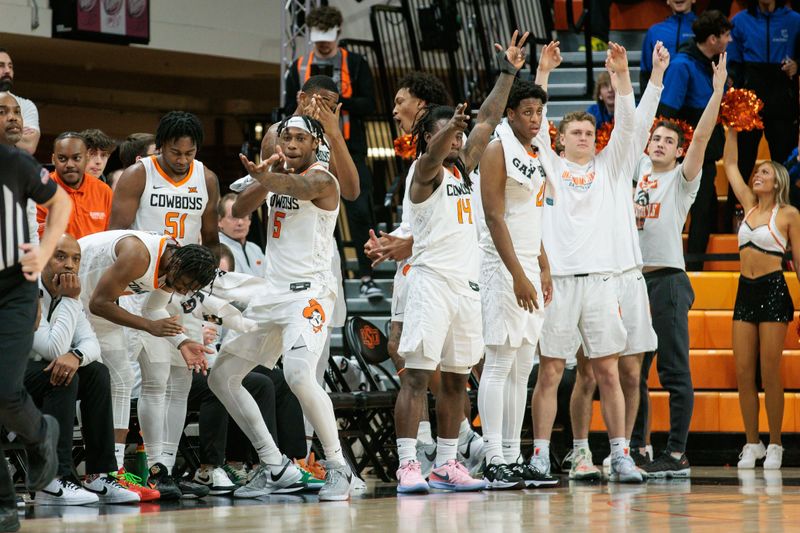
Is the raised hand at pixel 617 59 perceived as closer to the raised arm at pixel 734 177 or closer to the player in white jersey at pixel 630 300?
the player in white jersey at pixel 630 300

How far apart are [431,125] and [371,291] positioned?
3711 mm

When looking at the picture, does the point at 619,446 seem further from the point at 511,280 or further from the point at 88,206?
the point at 88,206

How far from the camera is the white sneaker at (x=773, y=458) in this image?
9.09 m

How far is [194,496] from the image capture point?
7.17m

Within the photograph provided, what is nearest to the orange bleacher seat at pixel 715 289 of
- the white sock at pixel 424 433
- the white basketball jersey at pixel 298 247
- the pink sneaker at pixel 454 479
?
the white sock at pixel 424 433

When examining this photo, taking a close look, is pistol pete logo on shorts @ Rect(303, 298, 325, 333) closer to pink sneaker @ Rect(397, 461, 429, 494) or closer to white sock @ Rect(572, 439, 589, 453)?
pink sneaker @ Rect(397, 461, 429, 494)

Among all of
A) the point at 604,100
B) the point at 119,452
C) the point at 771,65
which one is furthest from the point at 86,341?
the point at 771,65

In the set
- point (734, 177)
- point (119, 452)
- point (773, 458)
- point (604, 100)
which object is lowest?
point (773, 458)

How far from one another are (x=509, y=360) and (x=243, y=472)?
1.76 metres

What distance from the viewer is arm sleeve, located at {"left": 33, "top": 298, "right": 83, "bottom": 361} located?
6.55m

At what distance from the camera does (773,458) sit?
29.9ft

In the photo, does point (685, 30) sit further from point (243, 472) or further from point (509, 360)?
point (243, 472)

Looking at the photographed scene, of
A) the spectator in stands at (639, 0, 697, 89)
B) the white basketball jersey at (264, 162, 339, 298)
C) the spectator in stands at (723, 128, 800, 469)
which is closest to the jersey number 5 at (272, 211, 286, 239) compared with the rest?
the white basketball jersey at (264, 162, 339, 298)

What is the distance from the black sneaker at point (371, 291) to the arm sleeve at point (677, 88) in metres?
2.81
